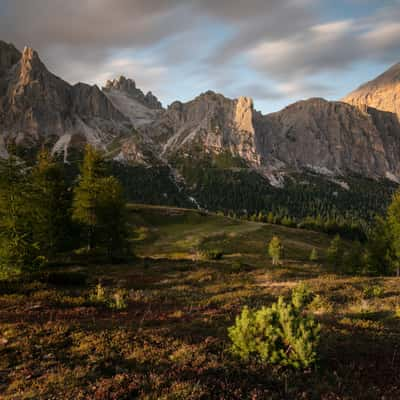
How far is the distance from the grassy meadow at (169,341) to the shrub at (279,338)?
0.93ft

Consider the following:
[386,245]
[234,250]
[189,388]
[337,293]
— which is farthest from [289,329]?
[234,250]

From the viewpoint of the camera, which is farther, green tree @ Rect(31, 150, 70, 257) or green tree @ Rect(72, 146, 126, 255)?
green tree @ Rect(72, 146, 126, 255)

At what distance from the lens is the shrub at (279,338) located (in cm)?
752

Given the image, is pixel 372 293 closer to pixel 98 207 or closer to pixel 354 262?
pixel 354 262

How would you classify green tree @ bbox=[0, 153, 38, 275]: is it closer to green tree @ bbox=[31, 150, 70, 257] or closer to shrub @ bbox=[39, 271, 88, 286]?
shrub @ bbox=[39, 271, 88, 286]

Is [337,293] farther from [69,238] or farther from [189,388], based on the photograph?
[69,238]

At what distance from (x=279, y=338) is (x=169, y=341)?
12.2 ft

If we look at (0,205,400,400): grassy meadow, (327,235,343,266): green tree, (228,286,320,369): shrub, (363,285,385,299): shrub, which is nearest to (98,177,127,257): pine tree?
(0,205,400,400): grassy meadow

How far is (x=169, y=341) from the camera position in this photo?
31.1ft

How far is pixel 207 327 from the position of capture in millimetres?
11469

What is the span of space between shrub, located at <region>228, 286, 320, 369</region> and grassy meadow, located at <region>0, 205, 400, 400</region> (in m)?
0.28

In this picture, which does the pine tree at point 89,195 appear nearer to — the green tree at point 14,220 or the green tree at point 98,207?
the green tree at point 98,207

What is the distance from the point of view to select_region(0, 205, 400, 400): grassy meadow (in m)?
6.68

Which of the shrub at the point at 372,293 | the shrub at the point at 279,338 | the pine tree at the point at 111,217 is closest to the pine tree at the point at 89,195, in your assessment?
the pine tree at the point at 111,217
